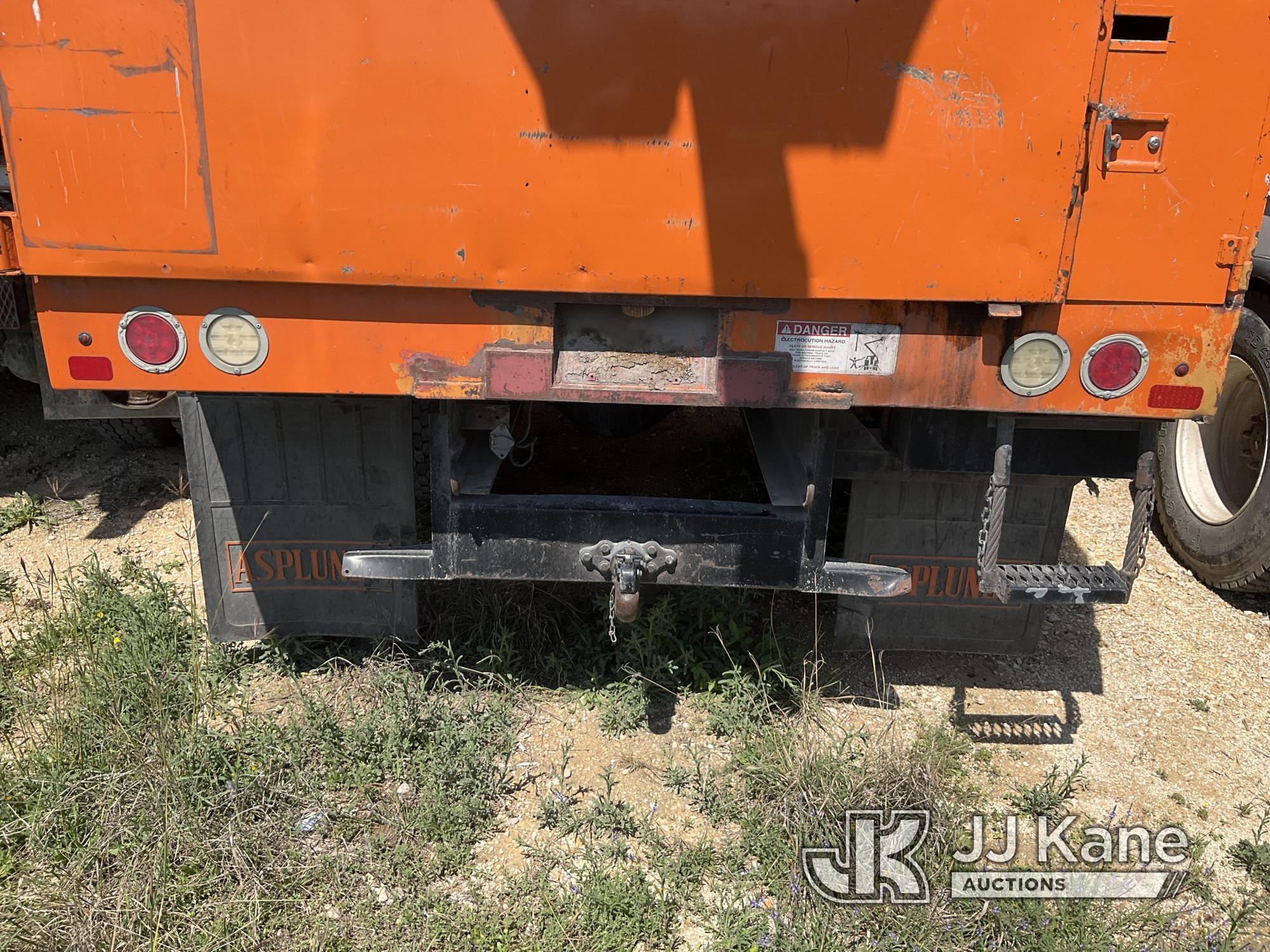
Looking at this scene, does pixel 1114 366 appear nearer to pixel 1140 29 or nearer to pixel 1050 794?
pixel 1140 29

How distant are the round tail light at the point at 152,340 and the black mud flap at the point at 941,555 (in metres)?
2.20

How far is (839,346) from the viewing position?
8.14 ft

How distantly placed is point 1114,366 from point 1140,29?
82 cm

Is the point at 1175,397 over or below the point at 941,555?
over

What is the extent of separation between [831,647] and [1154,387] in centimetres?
159

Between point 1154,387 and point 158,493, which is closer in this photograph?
point 1154,387

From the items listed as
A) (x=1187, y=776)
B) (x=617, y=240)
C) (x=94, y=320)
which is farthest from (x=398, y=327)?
(x=1187, y=776)

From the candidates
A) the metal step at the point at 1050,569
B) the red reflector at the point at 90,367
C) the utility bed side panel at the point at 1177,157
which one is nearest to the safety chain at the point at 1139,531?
the metal step at the point at 1050,569

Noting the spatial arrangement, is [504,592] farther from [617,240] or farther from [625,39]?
[625,39]

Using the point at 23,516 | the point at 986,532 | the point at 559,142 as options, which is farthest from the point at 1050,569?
the point at 23,516

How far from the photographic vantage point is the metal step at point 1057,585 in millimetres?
2555

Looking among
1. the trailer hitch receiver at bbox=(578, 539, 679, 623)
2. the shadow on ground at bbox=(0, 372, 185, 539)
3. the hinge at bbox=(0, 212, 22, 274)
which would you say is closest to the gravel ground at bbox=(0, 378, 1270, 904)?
the shadow on ground at bbox=(0, 372, 185, 539)

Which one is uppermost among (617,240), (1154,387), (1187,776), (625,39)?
(625,39)

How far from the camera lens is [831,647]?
11.9ft
